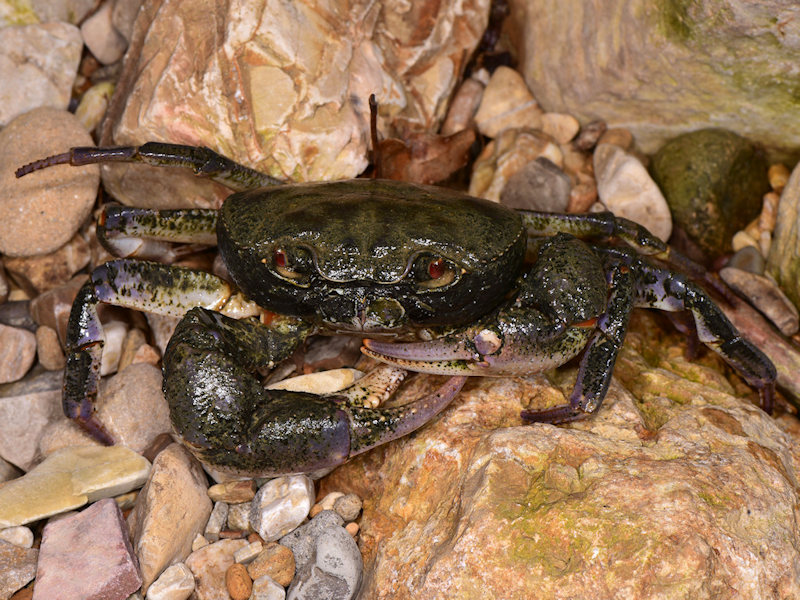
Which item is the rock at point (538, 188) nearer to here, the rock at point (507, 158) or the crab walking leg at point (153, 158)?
the rock at point (507, 158)

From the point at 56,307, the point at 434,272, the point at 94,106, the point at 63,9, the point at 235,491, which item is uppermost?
the point at 63,9

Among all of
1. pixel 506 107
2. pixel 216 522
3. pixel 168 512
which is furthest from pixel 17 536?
pixel 506 107

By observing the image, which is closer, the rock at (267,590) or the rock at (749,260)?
the rock at (267,590)

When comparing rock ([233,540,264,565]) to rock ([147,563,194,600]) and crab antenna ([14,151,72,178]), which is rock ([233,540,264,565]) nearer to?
rock ([147,563,194,600])

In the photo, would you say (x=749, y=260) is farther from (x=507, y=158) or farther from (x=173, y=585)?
(x=173, y=585)

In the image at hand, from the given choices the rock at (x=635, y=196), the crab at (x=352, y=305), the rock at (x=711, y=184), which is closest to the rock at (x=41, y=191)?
the crab at (x=352, y=305)
